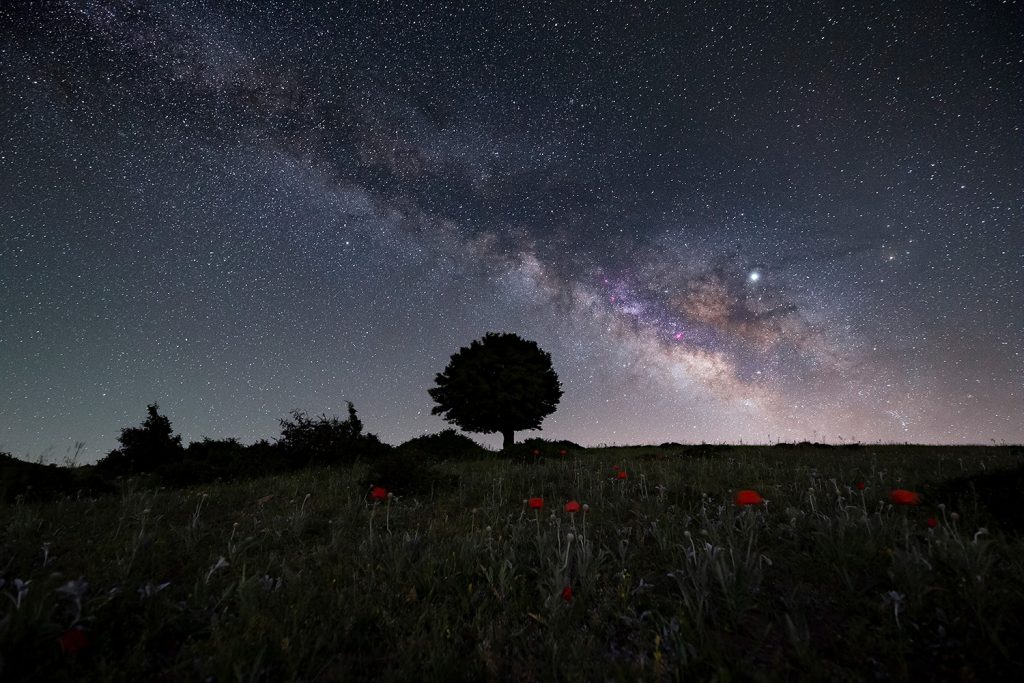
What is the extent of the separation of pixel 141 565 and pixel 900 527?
6.49 metres

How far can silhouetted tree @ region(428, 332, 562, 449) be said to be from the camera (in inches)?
1316

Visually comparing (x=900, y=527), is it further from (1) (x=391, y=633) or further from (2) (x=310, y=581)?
(2) (x=310, y=581)

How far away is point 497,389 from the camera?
33594 millimetres

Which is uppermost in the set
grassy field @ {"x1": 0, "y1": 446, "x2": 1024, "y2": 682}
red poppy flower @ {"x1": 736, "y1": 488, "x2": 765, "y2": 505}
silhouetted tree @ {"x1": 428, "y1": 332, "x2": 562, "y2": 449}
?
silhouetted tree @ {"x1": 428, "y1": 332, "x2": 562, "y2": 449}

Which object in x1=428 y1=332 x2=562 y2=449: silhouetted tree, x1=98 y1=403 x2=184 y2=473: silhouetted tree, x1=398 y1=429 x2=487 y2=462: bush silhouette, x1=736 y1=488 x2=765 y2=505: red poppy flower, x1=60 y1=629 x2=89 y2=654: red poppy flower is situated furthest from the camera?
x1=428 y1=332 x2=562 y2=449: silhouetted tree

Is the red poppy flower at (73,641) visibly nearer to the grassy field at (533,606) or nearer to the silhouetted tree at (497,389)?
the grassy field at (533,606)

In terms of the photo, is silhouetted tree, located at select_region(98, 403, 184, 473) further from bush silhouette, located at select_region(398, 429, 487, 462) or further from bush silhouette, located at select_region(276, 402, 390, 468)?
bush silhouette, located at select_region(398, 429, 487, 462)

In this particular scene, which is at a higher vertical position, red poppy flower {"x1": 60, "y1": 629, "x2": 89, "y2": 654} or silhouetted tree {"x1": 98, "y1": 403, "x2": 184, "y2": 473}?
silhouetted tree {"x1": 98, "y1": 403, "x2": 184, "y2": 473}

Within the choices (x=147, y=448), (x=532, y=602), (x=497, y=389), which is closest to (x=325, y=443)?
(x=147, y=448)

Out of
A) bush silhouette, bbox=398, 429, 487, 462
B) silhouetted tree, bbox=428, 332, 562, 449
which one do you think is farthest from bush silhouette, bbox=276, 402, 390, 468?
silhouetted tree, bbox=428, 332, 562, 449

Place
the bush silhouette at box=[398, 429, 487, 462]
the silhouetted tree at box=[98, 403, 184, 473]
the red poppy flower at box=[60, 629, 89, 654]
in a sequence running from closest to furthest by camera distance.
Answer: the red poppy flower at box=[60, 629, 89, 654], the silhouetted tree at box=[98, 403, 184, 473], the bush silhouette at box=[398, 429, 487, 462]

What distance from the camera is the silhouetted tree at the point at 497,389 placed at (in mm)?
33438

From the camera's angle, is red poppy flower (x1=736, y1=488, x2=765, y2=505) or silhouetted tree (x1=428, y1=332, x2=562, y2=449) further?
silhouetted tree (x1=428, y1=332, x2=562, y2=449)

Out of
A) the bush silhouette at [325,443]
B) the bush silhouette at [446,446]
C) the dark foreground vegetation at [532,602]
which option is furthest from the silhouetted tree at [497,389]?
the dark foreground vegetation at [532,602]
